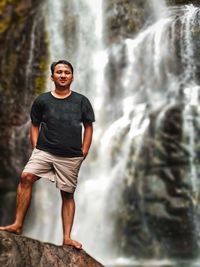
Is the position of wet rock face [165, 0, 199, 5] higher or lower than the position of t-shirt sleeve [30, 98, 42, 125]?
higher

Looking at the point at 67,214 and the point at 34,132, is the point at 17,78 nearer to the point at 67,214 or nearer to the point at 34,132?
the point at 34,132

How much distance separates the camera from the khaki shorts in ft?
13.8

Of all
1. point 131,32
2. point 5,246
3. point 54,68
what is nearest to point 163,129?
point 131,32

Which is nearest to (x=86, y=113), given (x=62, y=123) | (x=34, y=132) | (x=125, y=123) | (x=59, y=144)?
(x=62, y=123)

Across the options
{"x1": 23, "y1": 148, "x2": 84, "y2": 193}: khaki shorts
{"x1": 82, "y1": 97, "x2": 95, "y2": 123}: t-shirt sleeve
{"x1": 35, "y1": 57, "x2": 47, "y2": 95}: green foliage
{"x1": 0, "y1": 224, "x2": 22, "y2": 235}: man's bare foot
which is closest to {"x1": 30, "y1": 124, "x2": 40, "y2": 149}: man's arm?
{"x1": 23, "y1": 148, "x2": 84, "y2": 193}: khaki shorts

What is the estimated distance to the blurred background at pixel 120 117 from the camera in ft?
29.4

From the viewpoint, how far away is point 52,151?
4.19 m

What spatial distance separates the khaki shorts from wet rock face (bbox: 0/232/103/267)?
57 centimetres

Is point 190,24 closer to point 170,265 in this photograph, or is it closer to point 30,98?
point 30,98

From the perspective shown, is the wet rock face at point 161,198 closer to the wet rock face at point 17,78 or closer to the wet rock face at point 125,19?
the wet rock face at point 125,19

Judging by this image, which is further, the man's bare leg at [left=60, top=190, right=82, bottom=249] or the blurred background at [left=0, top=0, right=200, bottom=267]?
the blurred background at [left=0, top=0, right=200, bottom=267]

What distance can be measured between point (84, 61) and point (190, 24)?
10.4ft

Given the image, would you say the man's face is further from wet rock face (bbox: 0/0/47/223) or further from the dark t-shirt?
wet rock face (bbox: 0/0/47/223)

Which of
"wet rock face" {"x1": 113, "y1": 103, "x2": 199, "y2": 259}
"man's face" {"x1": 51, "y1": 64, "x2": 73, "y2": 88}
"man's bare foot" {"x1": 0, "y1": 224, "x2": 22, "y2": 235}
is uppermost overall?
"man's face" {"x1": 51, "y1": 64, "x2": 73, "y2": 88}
